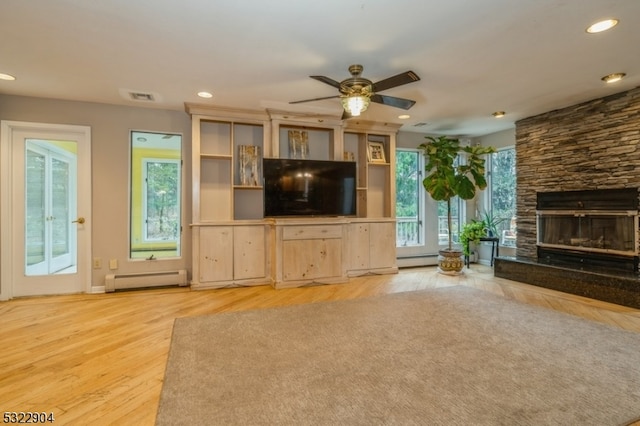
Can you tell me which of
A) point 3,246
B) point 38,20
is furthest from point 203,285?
point 38,20

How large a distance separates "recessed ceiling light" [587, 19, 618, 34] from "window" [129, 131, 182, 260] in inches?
181

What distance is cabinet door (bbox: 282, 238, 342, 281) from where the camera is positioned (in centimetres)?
441

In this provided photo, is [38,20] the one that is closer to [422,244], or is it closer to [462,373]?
[462,373]

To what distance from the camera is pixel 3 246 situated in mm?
3902

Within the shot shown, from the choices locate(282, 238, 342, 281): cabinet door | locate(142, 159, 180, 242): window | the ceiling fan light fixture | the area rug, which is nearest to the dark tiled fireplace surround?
the area rug

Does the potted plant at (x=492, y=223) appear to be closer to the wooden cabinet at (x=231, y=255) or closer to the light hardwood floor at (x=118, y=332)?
the light hardwood floor at (x=118, y=332)

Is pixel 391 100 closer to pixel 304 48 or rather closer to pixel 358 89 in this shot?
pixel 358 89

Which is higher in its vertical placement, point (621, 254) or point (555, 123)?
point (555, 123)

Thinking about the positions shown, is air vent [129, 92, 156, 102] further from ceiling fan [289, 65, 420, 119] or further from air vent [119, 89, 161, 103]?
ceiling fan [289, 65, 420, 119]

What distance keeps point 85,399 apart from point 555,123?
19.5ft

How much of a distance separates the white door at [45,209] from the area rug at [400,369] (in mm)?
2305

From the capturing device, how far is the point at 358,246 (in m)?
5.11

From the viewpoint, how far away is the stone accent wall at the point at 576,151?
152 inches

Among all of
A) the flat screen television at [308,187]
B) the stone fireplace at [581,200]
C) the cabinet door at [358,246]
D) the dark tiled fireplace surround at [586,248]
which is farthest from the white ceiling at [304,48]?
the cabinet door at [358,246]
